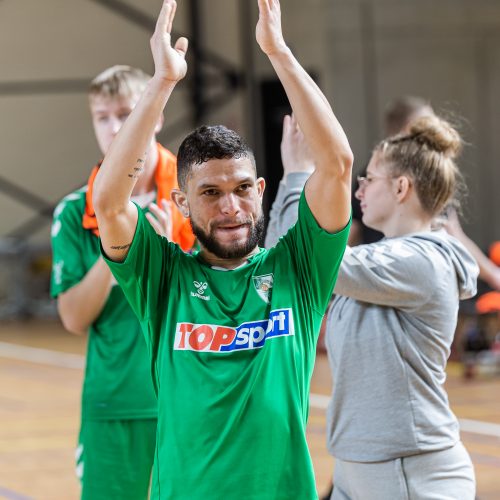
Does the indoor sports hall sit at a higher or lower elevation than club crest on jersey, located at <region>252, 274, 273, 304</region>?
higher

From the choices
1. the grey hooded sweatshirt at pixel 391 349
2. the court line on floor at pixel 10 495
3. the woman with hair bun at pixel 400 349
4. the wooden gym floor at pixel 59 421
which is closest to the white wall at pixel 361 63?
the wooden gym floor at pixel 59 421

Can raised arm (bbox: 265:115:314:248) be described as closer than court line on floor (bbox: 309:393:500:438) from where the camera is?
Yes

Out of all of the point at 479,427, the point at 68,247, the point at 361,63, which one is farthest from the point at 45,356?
the point at 68,247

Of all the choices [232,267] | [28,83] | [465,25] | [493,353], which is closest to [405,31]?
[465,25]

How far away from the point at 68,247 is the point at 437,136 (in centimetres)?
114

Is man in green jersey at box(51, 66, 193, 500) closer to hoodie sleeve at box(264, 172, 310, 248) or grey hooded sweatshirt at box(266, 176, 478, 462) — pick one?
hoodie sleeve at box(264, 172, 310, 248)

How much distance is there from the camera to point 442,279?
8.93ft

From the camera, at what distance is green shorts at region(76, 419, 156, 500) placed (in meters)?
3.00

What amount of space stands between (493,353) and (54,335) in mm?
5794

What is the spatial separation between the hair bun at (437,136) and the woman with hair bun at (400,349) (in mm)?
45

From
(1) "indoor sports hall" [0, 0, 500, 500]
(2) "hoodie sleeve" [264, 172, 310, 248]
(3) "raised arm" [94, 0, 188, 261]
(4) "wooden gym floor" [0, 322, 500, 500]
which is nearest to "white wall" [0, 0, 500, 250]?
(1) "indoor sports hall" [0, 0, 500, 500]

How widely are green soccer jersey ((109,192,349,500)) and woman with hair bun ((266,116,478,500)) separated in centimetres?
37

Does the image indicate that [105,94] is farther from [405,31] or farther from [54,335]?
[405,31]

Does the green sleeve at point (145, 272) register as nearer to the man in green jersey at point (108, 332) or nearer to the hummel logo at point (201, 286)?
the hummel logo at point (201, 286)
